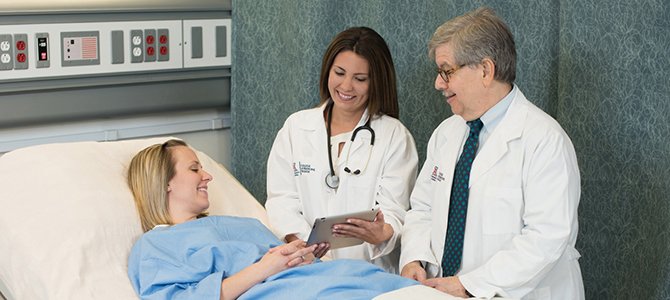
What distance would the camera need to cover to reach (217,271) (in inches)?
99.7

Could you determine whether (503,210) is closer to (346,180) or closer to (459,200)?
(459,200)

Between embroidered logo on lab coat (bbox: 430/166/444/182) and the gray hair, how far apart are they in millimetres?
335

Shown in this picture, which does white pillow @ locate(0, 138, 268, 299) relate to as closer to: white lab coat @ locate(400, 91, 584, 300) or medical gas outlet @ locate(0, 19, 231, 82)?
medical gas outlet @ locate(0, 19, 231, 82)

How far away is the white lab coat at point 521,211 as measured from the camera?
2.38m

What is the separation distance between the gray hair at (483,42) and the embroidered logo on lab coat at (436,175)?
1.10 feet

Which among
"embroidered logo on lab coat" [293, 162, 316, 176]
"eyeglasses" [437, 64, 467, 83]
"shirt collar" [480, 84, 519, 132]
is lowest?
"embroidered logo on lab coat" [293, 162, 316, 176]

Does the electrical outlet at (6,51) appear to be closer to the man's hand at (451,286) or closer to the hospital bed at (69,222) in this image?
the hospital bed at (69,222)

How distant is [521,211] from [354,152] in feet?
2.10

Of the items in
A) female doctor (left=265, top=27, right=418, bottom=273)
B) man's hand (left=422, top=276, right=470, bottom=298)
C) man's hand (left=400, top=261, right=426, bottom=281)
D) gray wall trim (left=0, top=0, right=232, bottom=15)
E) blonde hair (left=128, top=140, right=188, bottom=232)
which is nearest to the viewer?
man's hand (left=422, top=276, right=470, bottom=298)

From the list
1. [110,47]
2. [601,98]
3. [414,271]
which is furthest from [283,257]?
[110,47]

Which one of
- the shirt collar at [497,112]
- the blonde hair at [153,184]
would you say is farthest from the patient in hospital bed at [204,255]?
the shirt collar at [497,112]

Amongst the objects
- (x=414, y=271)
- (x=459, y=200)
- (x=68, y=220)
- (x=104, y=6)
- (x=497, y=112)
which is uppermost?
(x=104, y=6)

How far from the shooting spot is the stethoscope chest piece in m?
2.91

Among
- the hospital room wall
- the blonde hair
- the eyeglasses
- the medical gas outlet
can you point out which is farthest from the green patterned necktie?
the medical gas outlet
